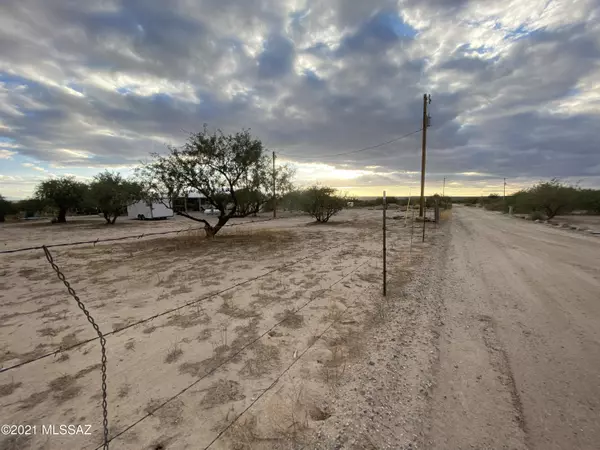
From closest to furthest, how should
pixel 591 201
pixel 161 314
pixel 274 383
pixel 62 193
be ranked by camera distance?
pixel 274 383, pixel 161 314, pixel 62 193, pixel 591 201

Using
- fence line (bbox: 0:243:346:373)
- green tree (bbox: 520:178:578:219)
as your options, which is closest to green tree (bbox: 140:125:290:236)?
fence line (bbox: 0:243:346:373)

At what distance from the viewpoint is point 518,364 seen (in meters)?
3.23

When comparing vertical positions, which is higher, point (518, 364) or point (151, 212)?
point (151, 212)

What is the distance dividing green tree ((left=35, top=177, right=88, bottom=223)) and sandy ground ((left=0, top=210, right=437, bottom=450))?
2491cm

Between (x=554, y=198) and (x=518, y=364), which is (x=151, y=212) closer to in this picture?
(x=518, y=364)

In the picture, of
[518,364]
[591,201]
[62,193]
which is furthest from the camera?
[591,201]

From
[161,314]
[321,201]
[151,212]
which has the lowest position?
[161,314]

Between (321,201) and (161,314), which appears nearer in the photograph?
(161,314)

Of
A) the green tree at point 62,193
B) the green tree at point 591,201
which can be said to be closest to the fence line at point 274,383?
the green tree at point 62,193

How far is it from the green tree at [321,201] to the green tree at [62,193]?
72.4 feet

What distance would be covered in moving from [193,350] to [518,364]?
4066 millimetres

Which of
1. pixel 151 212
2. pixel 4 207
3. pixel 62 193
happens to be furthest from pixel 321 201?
pixel 4 207

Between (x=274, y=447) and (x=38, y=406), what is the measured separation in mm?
2434

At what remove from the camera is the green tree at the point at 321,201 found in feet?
73.5
